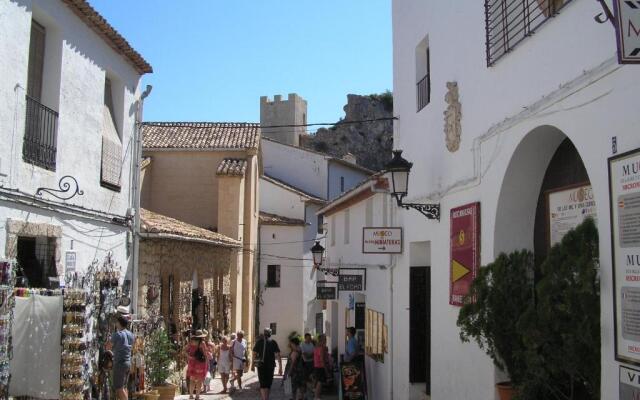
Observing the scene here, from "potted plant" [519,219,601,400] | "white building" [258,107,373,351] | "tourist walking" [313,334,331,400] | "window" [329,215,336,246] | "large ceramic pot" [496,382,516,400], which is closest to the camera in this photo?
"potted plant" [519,219,601,400]

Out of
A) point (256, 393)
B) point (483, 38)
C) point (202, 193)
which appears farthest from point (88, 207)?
point (202, 193)

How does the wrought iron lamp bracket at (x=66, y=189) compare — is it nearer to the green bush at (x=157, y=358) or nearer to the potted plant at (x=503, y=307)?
the green bush at (x=157, y=358)

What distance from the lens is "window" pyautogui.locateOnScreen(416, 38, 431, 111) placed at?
1103cm

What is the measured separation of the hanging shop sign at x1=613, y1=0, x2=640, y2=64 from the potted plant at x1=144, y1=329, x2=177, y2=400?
1071cm

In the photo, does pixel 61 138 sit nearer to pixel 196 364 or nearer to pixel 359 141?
pixel 196 364

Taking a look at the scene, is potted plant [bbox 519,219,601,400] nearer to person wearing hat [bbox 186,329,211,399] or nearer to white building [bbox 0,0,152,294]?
white building [bbox 0,0,152,294]

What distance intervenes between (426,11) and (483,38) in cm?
287

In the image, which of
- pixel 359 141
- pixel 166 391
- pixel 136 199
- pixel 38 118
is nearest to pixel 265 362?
pixel 166 391

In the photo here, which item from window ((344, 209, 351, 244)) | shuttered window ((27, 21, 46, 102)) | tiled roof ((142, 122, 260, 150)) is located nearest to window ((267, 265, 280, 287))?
tiled roof ((142, 122, 260, 150))

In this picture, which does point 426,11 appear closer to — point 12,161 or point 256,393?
point 12,161

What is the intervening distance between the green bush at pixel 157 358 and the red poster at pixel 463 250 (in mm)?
6488

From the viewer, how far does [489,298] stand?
645 centimetres

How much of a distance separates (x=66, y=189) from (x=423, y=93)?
231 inches

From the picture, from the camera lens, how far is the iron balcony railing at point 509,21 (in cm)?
698
